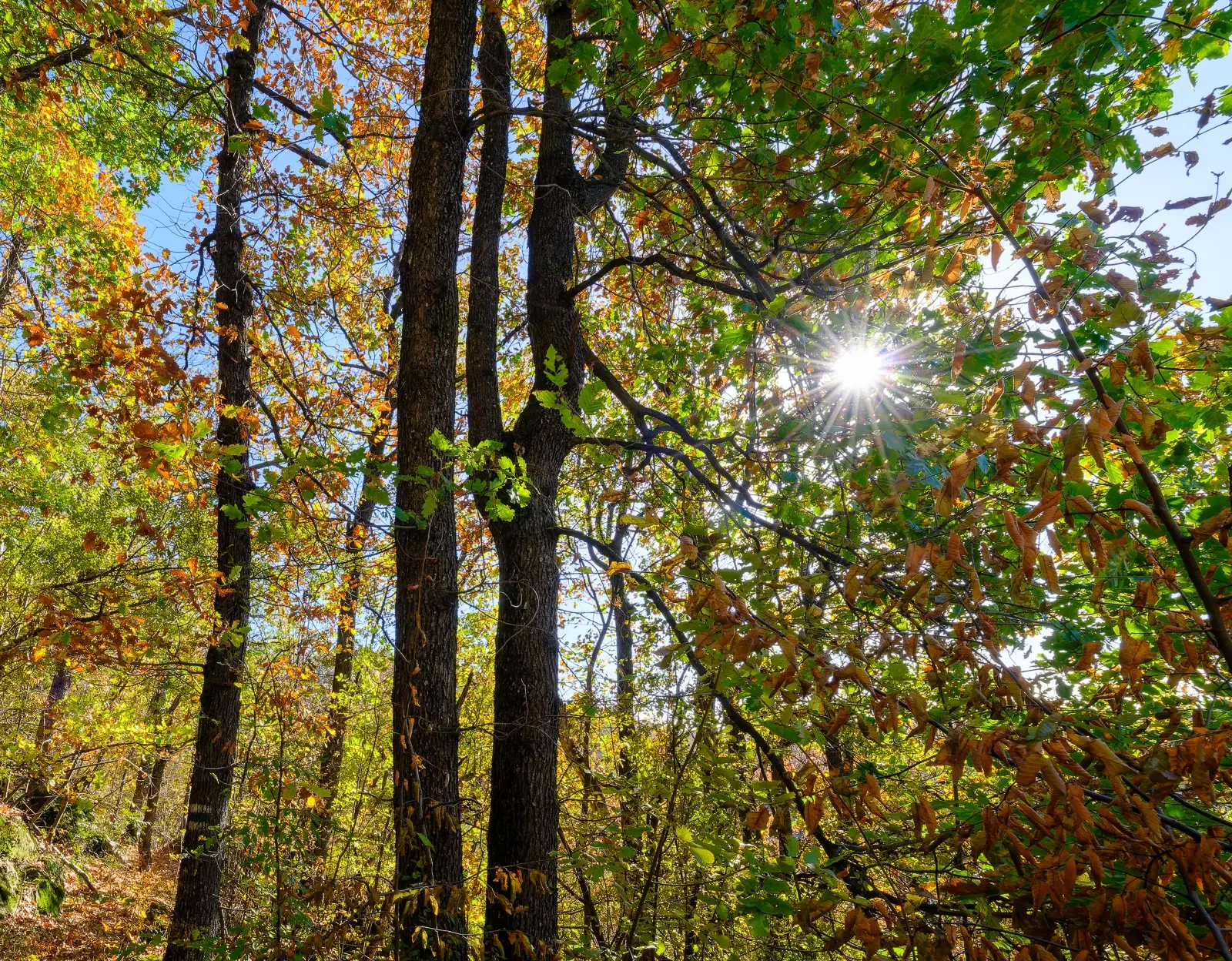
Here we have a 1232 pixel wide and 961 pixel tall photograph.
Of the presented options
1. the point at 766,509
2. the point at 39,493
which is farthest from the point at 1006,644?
the point at 39,493

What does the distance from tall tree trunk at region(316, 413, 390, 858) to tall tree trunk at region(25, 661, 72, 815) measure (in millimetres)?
2648

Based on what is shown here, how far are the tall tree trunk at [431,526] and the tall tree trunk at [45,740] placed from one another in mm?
5182

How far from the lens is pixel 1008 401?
5.57 ft

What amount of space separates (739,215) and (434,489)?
2910mm

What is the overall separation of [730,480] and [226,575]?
4.55 m

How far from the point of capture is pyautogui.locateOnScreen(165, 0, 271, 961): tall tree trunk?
15.8 feet

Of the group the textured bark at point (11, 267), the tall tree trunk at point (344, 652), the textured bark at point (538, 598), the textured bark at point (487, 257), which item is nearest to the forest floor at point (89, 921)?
the tall tree trunk at point (344, 652)

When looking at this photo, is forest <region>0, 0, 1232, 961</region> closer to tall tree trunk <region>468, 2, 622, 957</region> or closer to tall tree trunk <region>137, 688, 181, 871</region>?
tall tree trunk <region>468, 2, 622, 957</region>

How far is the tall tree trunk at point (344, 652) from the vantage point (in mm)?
4559

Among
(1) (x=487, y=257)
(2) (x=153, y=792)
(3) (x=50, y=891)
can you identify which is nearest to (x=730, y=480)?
(1) (x=487, y=257)

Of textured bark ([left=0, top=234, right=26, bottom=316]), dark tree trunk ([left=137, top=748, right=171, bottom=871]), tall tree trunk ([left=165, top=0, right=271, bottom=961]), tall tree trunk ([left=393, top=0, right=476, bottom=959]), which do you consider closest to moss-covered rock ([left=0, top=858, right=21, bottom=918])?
tall tree trunk ([left=165, top=0, right=271, bottom=961])

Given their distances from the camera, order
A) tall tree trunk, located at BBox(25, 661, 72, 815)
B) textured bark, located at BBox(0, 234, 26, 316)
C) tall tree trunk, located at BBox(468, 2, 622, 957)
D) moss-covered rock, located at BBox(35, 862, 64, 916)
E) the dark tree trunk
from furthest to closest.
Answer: the dark tree trunk → moss-covered rock, located at BBox(35, 862, 64, 916) → tall tree trunk, located at BBox(25, 661, 72, 815) → textured bark, located at BBox(0, 234, 26, 316) → tall tree trunk, located at BBox(468, 2, 622, 957)

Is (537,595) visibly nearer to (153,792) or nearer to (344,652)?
(344,652)

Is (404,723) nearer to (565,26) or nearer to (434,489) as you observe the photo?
(434,489)
